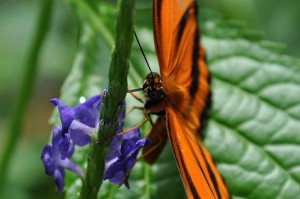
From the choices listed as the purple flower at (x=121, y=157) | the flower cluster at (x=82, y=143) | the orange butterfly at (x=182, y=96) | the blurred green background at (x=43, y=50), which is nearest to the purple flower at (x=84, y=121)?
the flower cluster at (x=82, y=143)

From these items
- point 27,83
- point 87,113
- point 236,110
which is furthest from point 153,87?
point 27,83

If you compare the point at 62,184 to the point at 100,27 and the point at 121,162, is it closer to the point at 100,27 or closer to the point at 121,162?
the point at 121,162

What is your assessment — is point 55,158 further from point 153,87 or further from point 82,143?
point 153,87

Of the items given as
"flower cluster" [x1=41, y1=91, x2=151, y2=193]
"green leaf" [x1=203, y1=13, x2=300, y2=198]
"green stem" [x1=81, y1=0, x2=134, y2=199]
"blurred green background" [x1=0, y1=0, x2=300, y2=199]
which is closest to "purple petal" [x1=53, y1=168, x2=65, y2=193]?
"flower cluster" [x1=41, y1=91, x2=151, y2=193]

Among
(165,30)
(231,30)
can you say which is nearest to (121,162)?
(165,30)

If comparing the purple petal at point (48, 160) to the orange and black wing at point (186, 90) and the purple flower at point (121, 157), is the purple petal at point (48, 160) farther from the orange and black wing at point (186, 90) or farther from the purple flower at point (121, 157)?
the orange and black wing at point (186, 90)

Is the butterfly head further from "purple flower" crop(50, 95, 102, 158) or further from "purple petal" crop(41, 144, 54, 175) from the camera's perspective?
"purple petal" crop(41, 144, 54, 175)
